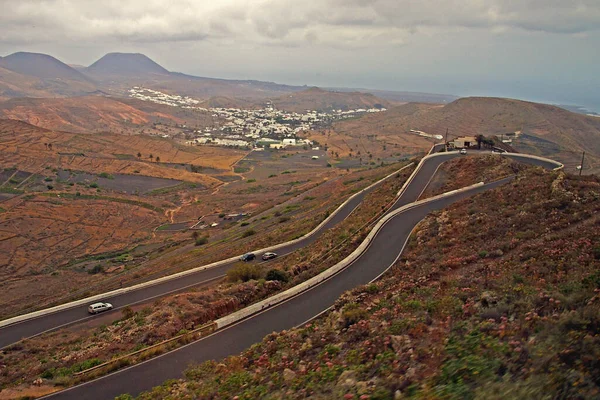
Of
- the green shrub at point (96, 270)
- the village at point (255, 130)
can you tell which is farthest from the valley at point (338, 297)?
the village at point (255, 130)

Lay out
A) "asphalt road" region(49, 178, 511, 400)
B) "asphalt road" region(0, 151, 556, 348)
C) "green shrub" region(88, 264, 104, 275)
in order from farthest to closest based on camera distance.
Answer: "green shrub" region(88, 264, 104, 275), "asphalt road" region(0, 151, 556, 348), "asphalt road" region(49, 178, 511, 400)

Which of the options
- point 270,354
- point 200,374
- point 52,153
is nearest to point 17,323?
point 200,374

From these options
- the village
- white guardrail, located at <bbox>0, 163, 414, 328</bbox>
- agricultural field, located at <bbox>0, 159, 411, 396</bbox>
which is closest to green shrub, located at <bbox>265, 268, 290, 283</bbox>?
agricultural field, located at <bbox>0, 159, 411, 396</bbox>

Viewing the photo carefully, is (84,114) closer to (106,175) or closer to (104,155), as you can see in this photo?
(104,155)

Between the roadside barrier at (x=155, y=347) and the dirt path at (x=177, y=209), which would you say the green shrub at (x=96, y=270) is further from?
the roadside barrier at (x=155, y=347)

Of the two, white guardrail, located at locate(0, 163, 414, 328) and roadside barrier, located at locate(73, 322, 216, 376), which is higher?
roadside barrier, located at locate(73, 322, 216, 376)

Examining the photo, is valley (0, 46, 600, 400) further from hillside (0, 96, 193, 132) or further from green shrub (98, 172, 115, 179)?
hillside (0, 96, 193, 132)

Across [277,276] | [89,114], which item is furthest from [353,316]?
[89,114]

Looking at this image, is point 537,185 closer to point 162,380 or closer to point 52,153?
point 162,380
